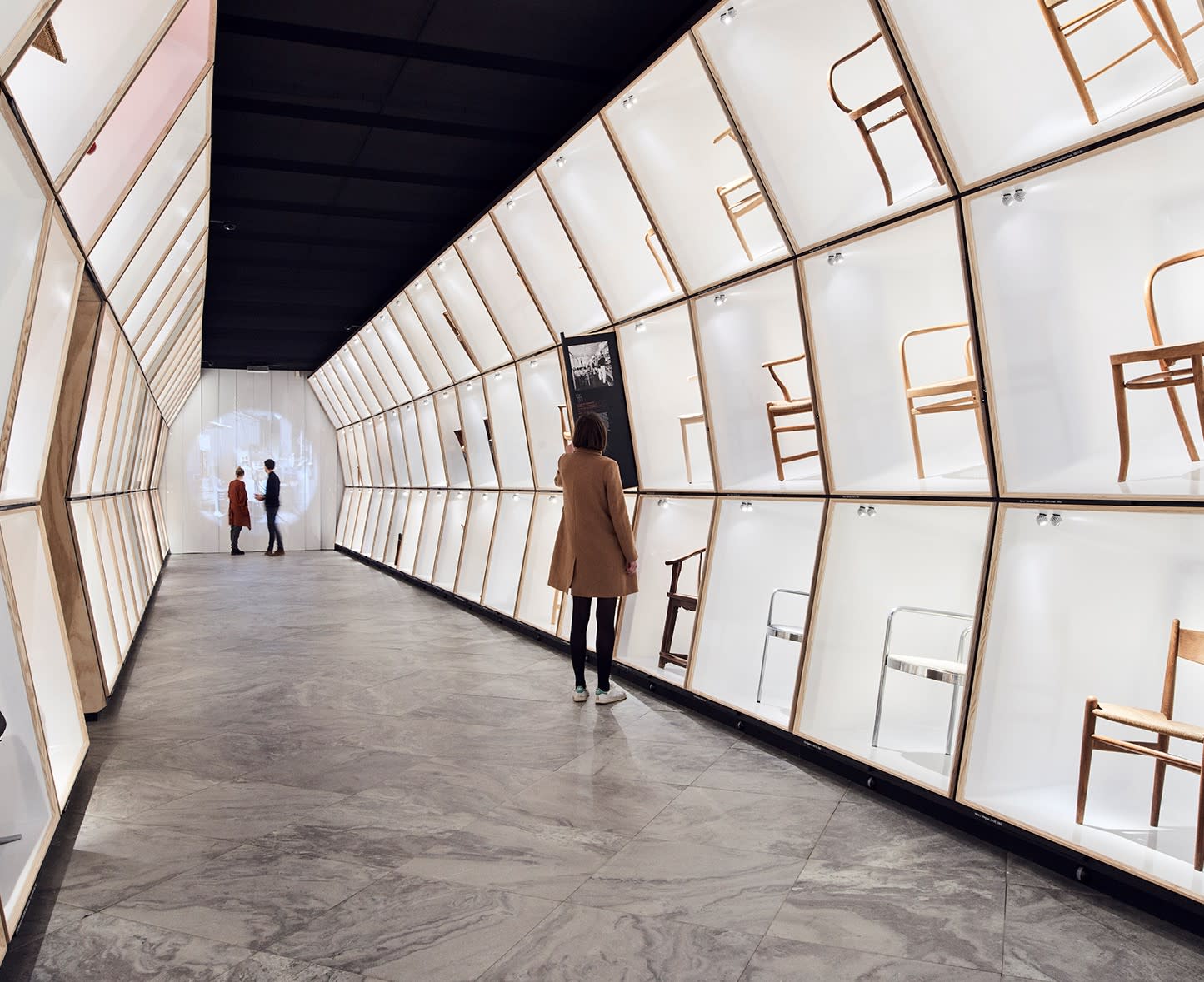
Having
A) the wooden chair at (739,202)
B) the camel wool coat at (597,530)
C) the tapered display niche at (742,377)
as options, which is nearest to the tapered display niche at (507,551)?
the camel wool coat at (597,530)

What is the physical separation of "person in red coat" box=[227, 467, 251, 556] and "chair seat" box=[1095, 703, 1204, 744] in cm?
1755

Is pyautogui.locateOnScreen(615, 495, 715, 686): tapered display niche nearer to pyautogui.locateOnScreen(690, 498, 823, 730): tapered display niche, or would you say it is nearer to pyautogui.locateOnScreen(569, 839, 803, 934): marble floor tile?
pyautogui.locateOnScreen(690, 498, 823, 730): tapered display niche

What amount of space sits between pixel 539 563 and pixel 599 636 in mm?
2957

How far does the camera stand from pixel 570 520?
573 cm

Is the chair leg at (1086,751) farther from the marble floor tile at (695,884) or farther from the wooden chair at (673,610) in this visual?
the wooden chair at (673,610)

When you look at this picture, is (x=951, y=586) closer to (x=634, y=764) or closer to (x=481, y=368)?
(x=634, y=764)

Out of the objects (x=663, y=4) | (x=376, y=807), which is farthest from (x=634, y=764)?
(x=663, y=4)

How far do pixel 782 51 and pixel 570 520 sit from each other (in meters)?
2.79

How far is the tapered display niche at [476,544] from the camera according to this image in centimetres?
1041

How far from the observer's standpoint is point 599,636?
5.86 metres

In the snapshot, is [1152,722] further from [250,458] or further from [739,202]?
[250,458]

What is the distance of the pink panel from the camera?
435 cm

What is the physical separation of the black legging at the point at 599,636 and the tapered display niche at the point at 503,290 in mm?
3212

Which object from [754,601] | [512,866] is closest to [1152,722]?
[512,866]
